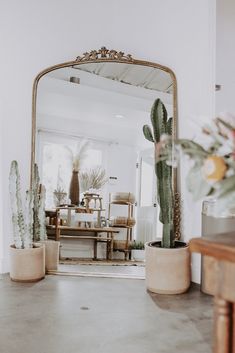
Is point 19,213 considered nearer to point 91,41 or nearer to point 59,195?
point 59,195

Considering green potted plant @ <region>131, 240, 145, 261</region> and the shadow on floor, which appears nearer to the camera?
the shadow on floor

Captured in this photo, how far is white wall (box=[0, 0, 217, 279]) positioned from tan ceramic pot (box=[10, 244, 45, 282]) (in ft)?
1.19

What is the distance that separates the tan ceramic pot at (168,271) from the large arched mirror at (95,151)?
54cm

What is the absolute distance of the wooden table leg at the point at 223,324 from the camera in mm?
1028

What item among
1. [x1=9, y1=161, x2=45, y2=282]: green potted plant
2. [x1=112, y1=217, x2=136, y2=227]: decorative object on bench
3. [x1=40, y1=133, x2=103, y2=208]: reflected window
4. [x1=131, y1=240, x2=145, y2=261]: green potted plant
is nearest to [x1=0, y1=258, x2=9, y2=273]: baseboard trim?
[x1=9, y1=161, x2=45, y2=282]: green potted plant

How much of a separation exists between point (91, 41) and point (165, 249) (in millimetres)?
2141

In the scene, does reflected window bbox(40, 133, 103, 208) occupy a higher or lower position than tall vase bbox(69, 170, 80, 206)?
higher

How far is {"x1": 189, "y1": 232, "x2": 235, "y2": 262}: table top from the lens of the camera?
3.21 ft

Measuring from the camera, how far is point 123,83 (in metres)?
3.66

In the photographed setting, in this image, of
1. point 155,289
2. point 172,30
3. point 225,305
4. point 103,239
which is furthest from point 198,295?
point 172,30

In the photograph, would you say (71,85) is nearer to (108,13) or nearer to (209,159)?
(108,13)

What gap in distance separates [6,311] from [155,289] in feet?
3.75

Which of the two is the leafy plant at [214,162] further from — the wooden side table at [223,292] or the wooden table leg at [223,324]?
the wooden table leg at [223,324]

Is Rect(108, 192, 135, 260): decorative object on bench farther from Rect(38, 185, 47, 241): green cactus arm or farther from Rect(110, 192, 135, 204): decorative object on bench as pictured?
Rect(38, 185, 47, 241): green cactus arm
